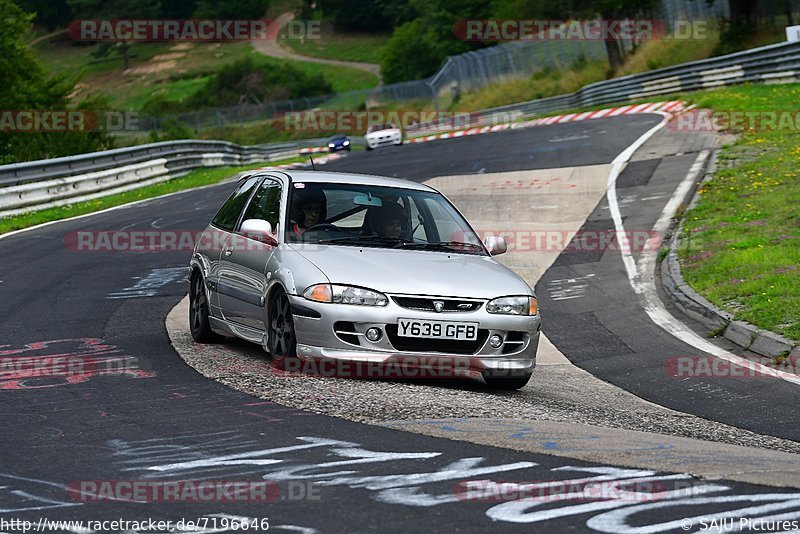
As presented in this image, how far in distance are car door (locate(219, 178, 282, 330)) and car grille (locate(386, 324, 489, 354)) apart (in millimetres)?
1298

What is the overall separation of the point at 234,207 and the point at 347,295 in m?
2.71

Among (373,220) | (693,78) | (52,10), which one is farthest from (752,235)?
(52,10)

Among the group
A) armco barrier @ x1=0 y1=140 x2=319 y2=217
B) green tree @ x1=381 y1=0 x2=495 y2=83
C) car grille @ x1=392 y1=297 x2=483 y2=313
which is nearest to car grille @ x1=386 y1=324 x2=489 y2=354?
car grille @ x1=392 y1=297 x2=483 y2=313

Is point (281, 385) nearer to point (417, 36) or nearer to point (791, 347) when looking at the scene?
point (791, 347)

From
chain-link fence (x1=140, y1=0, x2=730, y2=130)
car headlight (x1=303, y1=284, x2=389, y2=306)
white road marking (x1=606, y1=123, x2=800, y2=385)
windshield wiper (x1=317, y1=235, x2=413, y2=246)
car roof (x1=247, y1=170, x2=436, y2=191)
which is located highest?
chain-link fence (x1=140, y1=0, x2=730, y2=130)

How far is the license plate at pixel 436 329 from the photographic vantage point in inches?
331

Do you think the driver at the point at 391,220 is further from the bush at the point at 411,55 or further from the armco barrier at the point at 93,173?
the bush at the point at 411,55

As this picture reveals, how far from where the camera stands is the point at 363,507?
5.15 m

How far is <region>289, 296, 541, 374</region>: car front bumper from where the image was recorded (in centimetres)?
840

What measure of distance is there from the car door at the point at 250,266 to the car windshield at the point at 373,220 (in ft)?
0.79

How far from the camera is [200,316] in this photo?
10.6m

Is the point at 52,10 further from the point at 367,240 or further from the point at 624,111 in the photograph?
the point at 367,240

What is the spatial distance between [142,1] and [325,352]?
12410 cm

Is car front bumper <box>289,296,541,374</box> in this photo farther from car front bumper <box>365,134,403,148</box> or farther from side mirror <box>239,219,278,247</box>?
car front bumper <box>365,134,403,148</box>
